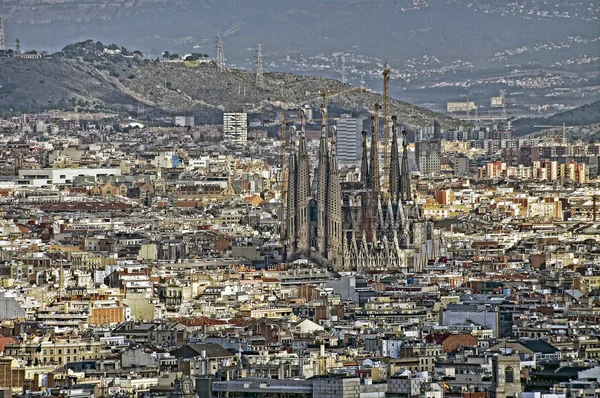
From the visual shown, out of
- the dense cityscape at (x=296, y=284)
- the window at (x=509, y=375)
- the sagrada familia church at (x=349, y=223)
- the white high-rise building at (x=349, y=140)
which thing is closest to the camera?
the window at (x=509, y=375)

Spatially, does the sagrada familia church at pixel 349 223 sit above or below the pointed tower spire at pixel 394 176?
below

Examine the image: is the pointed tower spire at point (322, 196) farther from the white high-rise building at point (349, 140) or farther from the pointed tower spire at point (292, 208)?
the white high-rise building at point (349, 140)

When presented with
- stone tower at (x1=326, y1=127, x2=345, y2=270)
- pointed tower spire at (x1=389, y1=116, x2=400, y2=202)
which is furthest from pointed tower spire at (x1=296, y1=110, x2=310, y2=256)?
pointed tower spire at (x1=389, y1=116, x2=400, y2=202)

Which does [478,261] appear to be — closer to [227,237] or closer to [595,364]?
[227,237]

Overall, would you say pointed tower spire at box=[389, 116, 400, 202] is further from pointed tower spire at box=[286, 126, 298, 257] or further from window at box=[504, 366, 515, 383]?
window at box=[504, 366, 515, 383]

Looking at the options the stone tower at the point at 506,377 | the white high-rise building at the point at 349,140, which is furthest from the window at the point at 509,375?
the white high-rise building at the point at 349,140

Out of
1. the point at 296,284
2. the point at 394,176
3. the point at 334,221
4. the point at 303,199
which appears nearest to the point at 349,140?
the point at 394,176

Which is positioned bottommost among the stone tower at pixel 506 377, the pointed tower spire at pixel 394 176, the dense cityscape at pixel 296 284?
the dense cityscape at pixel 296 284

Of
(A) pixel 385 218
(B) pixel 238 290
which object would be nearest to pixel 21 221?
(A) pixel 385 218
